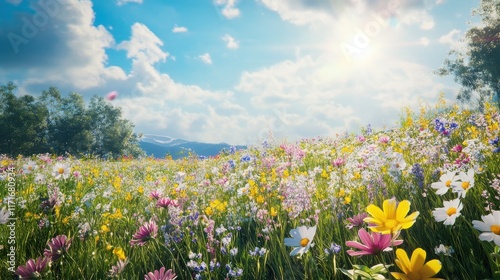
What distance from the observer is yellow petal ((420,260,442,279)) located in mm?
990

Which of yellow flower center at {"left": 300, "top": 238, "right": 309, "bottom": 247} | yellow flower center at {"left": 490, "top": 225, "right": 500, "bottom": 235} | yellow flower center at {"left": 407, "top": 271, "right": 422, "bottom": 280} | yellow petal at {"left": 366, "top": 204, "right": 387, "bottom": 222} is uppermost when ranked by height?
yellow petal at {"left": 366, "top": 204, "right": 387, "bottom": 222}

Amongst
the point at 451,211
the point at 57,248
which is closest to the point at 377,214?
the point at 451,211

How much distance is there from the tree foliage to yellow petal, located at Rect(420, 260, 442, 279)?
45757 mm

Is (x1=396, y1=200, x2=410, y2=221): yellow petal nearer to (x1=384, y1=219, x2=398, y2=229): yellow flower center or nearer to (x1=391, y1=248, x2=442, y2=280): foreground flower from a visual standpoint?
(x1=384, y1=219, x2=398, y2=229): yellow flower center

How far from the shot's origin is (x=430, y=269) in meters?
1.01

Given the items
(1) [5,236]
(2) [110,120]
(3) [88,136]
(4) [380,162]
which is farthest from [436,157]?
(2) [110,120]

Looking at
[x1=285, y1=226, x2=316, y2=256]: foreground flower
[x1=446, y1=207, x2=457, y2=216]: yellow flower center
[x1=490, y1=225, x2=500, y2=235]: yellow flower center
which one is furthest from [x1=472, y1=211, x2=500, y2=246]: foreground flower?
[x1=285, y1=226, x2=316, y2=256]: foreground flower

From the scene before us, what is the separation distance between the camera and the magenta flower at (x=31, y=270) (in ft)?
5.91

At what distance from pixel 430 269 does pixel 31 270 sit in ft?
7.02

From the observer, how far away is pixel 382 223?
120cm

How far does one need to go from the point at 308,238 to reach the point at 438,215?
0.77 m

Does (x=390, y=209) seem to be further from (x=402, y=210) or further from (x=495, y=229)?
(x=495, y=229)

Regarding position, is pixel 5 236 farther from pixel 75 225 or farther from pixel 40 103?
pixel 40 103

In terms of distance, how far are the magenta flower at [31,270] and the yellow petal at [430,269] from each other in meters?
2.04
